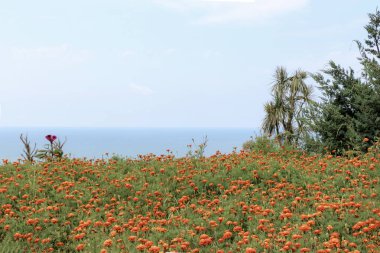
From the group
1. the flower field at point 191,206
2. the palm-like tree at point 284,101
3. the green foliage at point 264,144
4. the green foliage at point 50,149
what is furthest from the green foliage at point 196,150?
the palm-like tree at point 284,101

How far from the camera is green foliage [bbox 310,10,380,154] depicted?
14461 mm

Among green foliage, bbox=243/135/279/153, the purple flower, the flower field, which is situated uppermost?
the purple flower

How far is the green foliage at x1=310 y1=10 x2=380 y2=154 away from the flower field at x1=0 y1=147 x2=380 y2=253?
12.3 feet

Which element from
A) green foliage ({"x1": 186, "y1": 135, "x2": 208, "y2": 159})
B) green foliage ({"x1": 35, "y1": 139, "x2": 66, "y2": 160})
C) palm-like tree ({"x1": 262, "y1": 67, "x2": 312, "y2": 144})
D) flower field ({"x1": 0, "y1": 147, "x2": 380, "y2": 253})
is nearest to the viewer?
flower field ({"x1": 0, "y1": 147, "x2": 380, "y2": 253})

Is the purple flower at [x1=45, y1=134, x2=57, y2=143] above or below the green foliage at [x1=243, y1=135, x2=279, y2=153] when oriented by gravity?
above

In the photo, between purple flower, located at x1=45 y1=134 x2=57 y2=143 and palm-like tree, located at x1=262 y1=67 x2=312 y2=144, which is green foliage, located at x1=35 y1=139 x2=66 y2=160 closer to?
purple flower, located at x1=45 y1=134 x2=57 y2=143

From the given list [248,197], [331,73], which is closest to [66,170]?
[248,197]

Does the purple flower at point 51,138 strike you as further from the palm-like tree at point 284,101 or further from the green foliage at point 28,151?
the palm-like tree at point 284,101

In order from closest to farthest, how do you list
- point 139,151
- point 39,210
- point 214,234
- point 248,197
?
point 214,234
point 39,210
point 248,197
point 139,151

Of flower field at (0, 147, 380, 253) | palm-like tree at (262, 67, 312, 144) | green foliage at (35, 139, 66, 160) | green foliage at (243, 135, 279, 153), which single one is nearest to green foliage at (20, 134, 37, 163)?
green foliage at (35, 139, 66, 160)

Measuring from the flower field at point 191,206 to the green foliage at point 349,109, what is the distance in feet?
12.3

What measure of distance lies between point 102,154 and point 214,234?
19.7ft

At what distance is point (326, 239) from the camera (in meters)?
5.89

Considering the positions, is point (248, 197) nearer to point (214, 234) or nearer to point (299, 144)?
point (214, 234)
